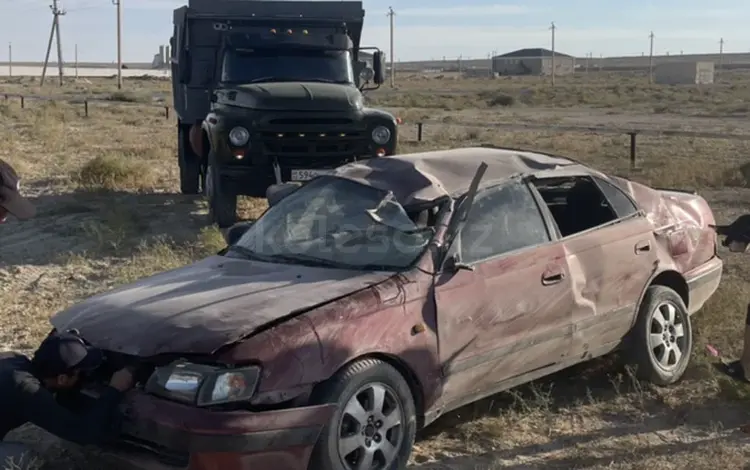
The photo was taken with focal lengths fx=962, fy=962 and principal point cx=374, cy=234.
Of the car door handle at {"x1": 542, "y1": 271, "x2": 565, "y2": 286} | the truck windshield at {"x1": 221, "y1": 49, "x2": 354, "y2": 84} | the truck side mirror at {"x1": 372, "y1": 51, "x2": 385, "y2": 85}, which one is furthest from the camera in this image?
the truck side mirror at {"x1": 372, "y1": 51, "x2": 385, "y2": 85}

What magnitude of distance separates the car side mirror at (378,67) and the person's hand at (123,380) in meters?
9.44

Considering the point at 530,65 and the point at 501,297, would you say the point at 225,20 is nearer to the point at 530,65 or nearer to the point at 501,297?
the point at 501,297

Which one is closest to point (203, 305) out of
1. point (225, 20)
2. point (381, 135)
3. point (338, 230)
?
point (338, 230)

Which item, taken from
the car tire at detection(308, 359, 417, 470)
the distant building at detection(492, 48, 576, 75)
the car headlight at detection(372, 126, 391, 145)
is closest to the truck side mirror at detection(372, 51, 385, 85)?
the car headlight at detection(372, 126, 391, 145)

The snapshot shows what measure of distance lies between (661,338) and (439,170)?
1.87 metres

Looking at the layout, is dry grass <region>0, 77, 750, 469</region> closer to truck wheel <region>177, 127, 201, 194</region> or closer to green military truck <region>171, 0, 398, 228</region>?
truck wheel <region>177, 127, 201, 194</region>

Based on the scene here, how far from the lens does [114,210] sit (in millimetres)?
13305

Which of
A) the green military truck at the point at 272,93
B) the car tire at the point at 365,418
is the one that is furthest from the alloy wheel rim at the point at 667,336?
the green military truck at the point at 272,93

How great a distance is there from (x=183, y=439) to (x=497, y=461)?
1789 millimetres

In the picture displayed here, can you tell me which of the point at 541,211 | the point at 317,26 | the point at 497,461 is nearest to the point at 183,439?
the point at 497,461

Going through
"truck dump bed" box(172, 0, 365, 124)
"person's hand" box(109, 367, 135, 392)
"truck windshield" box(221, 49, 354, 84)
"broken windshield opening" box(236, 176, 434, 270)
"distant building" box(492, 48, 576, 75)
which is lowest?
"person's hand" box(109, 367, 135, 392)

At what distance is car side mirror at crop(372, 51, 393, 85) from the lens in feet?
43.8

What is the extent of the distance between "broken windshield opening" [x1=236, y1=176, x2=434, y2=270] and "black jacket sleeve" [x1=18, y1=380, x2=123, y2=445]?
4.56 ft

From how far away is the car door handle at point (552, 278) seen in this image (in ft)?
17.8
